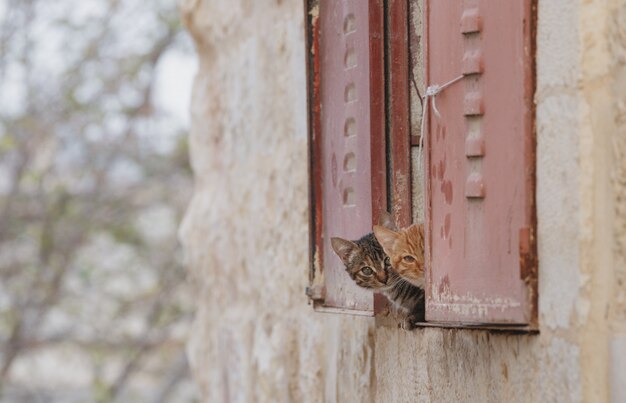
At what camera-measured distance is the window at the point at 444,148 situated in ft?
7.57

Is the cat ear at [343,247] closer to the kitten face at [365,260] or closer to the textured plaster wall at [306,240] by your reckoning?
the kitten face at [365,260]

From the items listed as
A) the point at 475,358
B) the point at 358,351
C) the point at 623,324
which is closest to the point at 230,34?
the point at 358,351

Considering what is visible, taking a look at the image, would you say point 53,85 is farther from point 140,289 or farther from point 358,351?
point 358,351

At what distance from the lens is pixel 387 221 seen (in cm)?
304

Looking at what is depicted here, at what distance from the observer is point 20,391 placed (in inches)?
341

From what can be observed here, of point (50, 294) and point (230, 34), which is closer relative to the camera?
point (230, 34)

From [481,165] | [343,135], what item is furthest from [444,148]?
[343,135]

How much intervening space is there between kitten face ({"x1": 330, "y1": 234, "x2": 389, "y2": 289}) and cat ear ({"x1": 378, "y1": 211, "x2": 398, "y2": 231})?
4 centimetres

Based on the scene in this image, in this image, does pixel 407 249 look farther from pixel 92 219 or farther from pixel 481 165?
pixel 92 219

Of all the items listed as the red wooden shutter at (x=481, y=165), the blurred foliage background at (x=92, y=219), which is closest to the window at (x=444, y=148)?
the red wooden shutter at (x=481, y=165)

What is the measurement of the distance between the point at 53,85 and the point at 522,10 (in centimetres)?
675

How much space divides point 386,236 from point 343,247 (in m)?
0.24

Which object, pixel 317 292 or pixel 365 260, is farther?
pixel 317 292

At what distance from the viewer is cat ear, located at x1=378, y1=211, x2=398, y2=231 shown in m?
3.03
